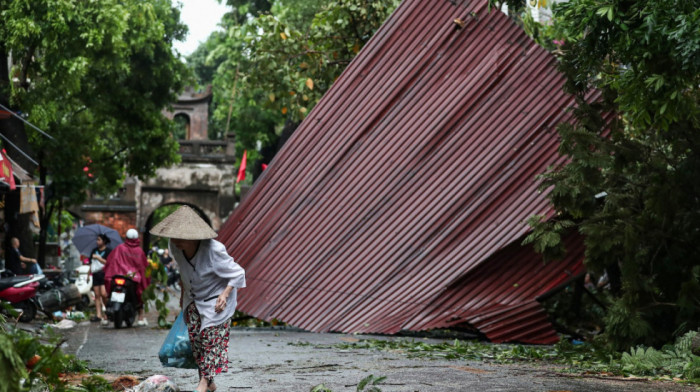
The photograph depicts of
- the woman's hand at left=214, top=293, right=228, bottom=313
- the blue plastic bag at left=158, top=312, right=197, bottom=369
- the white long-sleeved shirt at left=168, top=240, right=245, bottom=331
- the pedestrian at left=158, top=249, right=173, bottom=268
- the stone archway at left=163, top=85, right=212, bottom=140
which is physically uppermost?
the stone archway at left=163, top=85, right=212, bottom=140

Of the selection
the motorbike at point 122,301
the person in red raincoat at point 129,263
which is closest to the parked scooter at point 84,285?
the person in red raincoat at point 129,263

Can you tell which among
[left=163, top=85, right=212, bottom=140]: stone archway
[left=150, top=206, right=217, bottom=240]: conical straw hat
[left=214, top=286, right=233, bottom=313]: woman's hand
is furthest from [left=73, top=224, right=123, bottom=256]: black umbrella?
[left=163, top=85, right=212, bottom=140]: stone archway

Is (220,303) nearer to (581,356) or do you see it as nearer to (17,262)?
(581,356)

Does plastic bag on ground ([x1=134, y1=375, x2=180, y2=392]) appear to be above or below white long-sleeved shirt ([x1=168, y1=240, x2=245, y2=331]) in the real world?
below

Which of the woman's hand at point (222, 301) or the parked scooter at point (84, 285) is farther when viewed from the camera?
the parked scooter at point (84, 285)

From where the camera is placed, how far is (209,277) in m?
6.85

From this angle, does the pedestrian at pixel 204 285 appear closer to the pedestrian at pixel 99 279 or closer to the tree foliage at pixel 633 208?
the tree foliage at pixel 633 208

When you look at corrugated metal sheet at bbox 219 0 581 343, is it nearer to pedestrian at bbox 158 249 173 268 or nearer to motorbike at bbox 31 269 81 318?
motorbike at bbox 31 269 81 318

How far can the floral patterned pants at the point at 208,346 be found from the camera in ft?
21.6

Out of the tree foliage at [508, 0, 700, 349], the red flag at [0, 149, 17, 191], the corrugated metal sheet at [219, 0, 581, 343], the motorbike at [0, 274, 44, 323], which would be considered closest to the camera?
the tree foliage at [508, 0, 700, 349]

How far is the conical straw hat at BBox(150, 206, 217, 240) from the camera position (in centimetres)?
664

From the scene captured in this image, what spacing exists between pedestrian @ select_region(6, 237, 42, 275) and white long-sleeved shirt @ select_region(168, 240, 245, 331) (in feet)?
38.0

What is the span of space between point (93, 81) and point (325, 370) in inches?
674

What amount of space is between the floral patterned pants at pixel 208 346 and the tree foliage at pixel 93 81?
1105cm
